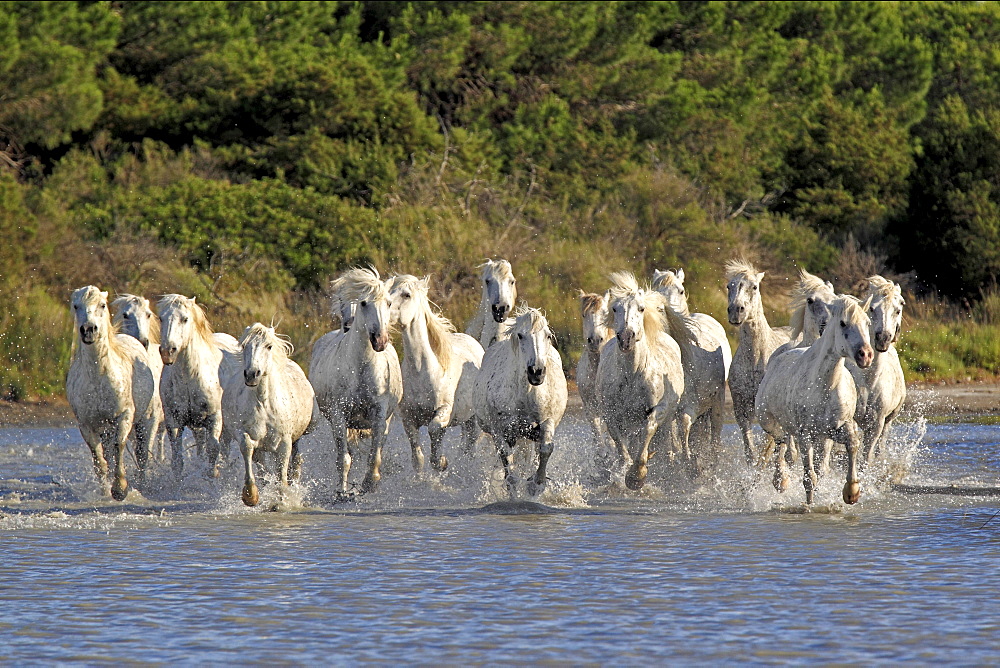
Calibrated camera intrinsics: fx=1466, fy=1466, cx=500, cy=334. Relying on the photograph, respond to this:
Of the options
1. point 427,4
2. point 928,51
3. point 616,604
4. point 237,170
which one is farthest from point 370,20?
point 616,604

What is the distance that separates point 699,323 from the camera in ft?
40.8

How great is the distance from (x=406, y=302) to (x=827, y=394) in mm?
3298

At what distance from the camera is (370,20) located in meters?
30.7

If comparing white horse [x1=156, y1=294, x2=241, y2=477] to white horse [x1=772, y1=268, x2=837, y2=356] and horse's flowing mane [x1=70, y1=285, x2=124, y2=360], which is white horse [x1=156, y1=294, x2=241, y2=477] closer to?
horse's flowing mane [x1=70, y1=285, x2=124, y2=360]

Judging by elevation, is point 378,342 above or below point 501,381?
above

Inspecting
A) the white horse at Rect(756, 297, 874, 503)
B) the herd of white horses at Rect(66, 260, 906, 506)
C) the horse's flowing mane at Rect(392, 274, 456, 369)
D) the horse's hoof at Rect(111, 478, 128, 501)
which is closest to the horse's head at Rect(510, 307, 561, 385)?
the herd of white horses at Rect(66, 260, 906, 506)

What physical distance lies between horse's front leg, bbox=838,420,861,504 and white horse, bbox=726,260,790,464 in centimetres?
177

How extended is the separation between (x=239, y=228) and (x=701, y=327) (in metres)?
12.3

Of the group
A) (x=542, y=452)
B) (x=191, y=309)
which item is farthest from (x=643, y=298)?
(x=191, y=309)

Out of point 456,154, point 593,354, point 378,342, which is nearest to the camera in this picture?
point 378,342

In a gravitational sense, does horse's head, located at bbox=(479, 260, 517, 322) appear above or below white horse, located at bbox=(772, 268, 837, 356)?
above

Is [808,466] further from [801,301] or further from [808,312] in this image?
[801,301]

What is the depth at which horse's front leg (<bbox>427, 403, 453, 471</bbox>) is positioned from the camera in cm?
1130

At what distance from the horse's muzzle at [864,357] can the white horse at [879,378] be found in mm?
216
